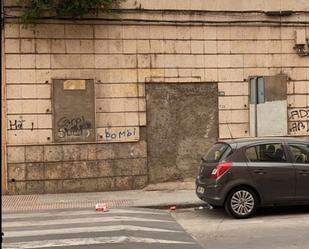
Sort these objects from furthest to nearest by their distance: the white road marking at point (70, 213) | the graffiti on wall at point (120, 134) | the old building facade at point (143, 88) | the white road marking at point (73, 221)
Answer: the graffiti on wall at point (120, 134) → the old building facade at point (143, 88) → the white road marking at point (70, 213) → the white road marking at point (73, 221)

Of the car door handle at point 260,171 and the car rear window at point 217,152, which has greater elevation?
the car rear window at point 217,152

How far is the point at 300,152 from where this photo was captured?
396 inches

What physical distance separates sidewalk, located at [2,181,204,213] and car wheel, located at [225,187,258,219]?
1.91 metres

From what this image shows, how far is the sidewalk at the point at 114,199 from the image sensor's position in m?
11.5

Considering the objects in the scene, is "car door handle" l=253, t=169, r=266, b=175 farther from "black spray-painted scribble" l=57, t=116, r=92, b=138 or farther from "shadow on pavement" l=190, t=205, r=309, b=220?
"black spray-painted scribble" l=57, t=116, r=92, b=138

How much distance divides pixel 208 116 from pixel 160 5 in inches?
132

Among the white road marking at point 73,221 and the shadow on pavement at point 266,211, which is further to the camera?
the shadow on pavement at point 266,211

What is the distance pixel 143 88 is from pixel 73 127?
2162 mm

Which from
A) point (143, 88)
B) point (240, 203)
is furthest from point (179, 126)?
point (240, 203)

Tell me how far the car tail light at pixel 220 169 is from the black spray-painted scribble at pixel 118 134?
174 inches

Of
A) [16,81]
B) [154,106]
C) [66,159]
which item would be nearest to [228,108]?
[154,106]

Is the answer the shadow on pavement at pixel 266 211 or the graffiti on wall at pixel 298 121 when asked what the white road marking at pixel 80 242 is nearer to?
the shadow on pavement at pixel 266 211

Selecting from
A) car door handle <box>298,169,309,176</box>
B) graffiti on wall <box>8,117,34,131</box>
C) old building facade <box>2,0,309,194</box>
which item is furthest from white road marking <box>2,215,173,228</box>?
graffiti on wall <box>8,117,34,131</box>

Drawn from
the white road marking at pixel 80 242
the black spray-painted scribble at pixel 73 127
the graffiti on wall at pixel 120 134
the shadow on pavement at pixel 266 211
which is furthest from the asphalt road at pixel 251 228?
the black spray-painted scribble at pixel 73 127
